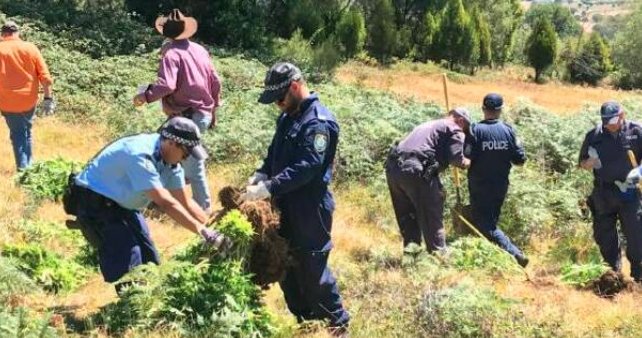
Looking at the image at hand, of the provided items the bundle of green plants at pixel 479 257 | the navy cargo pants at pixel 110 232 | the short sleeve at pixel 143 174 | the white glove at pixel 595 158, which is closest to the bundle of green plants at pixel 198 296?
the navy cargo pants at pixel 110 232

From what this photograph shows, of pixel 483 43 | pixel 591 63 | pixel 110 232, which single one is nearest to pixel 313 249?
pixel 110 232

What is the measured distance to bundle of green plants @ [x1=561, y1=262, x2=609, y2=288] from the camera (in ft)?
23.5

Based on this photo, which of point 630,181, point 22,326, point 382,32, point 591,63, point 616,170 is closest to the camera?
point 22,326

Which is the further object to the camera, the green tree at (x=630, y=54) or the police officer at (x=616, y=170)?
the green tree at (x=630, y=54)

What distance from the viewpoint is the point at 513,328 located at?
482 centimetres

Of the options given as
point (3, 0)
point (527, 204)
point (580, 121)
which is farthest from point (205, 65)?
point (3, 0)

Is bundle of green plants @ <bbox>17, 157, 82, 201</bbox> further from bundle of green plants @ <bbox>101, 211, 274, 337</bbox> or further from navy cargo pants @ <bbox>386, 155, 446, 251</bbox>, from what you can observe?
bundle of green plants @ <bbox>101, 211, 274, 337</bbox>

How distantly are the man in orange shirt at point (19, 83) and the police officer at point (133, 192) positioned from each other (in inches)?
155

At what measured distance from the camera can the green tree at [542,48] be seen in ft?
149

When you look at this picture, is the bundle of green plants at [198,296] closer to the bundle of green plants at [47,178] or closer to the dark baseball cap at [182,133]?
the dark baseball cap at [182,133]

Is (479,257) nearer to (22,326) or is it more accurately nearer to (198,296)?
(198,296)

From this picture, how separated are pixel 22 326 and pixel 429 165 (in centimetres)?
432

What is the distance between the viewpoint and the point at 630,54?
4897 centimetres

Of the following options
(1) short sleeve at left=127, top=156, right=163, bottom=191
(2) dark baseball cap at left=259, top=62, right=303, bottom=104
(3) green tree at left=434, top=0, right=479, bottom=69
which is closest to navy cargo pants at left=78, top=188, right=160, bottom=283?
(1) short sleeve at left=127, top=156, right=163, bottom=191
